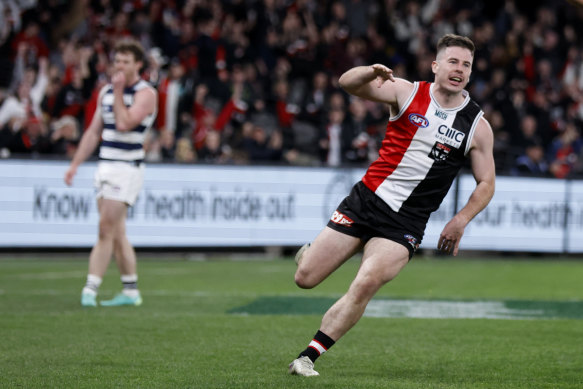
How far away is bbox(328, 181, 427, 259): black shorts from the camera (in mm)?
→ 6520

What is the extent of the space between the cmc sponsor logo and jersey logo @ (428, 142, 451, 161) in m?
0.15

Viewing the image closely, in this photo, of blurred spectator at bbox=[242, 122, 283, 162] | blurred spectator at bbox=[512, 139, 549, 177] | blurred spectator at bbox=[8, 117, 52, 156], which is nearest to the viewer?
blurred spectator at bbox=[8, 117, 52, 156]

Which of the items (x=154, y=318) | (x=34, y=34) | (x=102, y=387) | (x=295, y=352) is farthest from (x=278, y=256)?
(x=102, y=387)

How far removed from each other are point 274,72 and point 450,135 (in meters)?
15.2

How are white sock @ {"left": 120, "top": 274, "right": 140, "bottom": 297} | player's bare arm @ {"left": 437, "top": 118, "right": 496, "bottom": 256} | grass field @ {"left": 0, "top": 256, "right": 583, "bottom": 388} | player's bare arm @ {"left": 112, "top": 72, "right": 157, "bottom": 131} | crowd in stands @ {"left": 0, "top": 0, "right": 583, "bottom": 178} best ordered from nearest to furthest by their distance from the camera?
grass field @ {"left": 0, "top": 256, "right": 583, "bottom": 388}
player's bare arm @ {"left": 437, "top": 118, "right": 496, "bottom": 256}
player's bare arm @ {"left": 112, "top": 72, "right": 157, "bottom": 131}
white sock @ {"left": 120, "top": 274, "right": 140, "bottom": 297}
crowd in stands @ {"left": 0, "top": 0, "right": 583, "bottom": 178}

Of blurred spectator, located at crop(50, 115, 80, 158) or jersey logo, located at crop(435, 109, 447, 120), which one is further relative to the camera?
blurred spectator, located at crop(50, 115, 80, 158)

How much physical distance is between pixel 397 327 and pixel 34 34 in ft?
44.2

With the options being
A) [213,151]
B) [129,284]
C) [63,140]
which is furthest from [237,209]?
[129,284]

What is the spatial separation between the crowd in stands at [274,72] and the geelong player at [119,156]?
6867 millimetres

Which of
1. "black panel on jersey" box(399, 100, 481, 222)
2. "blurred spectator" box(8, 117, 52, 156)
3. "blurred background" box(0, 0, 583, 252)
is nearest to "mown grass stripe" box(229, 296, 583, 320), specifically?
"black panel on jersey" box(399, 100, 481, 222)

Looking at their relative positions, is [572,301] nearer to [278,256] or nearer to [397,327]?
[397,327]

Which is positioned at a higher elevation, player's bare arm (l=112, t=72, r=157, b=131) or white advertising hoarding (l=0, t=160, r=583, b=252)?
player's bare arm (l=112, t=72, r=157, b=131)

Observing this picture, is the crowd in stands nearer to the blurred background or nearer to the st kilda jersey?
the blurred background

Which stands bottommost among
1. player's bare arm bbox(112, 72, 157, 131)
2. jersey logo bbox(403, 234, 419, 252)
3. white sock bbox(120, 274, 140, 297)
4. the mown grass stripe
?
the mown grass stripe
